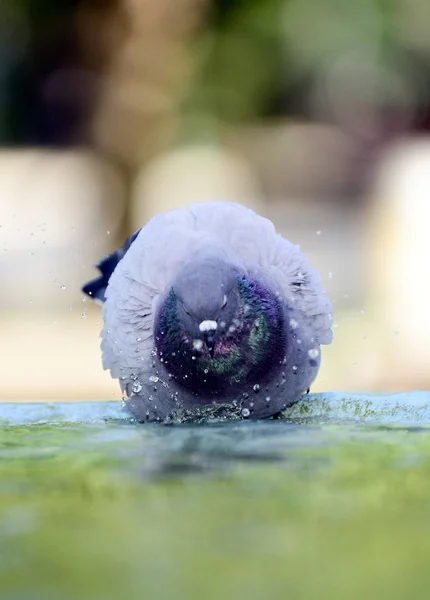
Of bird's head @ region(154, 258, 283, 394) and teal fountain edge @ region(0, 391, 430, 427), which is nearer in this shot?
teal fountain edge @ region(0, 391, 430, 427)

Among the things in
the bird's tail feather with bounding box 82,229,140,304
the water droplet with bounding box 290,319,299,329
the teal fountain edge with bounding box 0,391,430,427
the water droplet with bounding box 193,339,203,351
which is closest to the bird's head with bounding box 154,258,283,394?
the water droplet with bounding box 193,339,203,351

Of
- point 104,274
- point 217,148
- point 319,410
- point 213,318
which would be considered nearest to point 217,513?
point 213,318

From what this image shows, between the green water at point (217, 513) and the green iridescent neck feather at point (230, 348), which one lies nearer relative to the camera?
the green water at point (217, 513)

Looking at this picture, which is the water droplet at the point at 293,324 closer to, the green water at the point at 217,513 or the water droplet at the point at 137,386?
the water droplet at the point at 137,386

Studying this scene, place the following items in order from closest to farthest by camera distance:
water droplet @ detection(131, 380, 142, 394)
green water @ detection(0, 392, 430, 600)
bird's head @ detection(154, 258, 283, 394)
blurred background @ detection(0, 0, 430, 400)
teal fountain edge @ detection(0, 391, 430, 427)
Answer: green water @ detection(0, 392, 430, 600)
teal fountain edge @ detection(0, 391, 430, 427)
bird's head @ detection(154, 258, 283, 394)
water droplet @ detection(131, 380, 142, 394)
blurred background @ detection(0, 0, 430, 400)

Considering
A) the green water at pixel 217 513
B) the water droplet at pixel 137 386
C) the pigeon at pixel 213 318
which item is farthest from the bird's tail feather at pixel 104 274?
the green water at pixel 217 513

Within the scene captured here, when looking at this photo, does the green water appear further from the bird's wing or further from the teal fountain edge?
the bird's wing

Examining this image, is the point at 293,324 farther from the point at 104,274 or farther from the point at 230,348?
the point at 104,274

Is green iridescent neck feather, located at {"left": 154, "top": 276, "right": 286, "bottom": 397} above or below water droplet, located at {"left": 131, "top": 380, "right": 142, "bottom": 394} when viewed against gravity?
above
